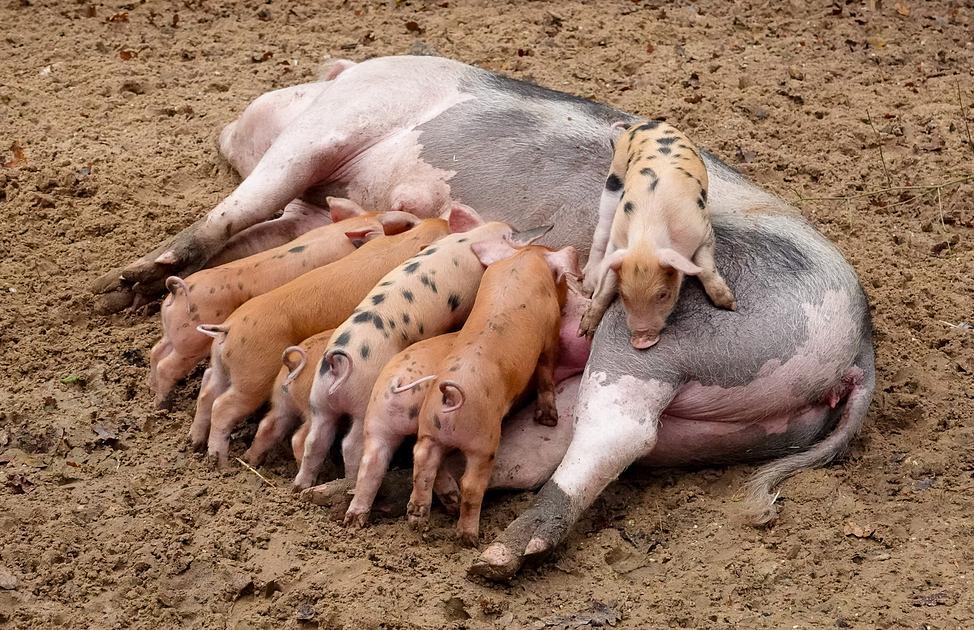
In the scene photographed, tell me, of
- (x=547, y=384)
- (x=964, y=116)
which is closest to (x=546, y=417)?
(x=547, y=384)

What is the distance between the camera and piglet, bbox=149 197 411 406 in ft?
13.9

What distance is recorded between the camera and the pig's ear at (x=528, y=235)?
4328 mm

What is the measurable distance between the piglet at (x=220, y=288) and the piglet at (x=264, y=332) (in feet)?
0.62

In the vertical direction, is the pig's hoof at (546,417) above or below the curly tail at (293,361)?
below

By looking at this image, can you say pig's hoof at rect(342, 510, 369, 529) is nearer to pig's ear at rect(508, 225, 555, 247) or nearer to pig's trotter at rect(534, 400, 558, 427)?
pig's trotter at rect(534, 400, 558, 427)

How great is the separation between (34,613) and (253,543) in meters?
0.62

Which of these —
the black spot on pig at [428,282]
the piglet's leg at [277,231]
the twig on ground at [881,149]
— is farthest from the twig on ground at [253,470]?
the twig on ground at [881,149]

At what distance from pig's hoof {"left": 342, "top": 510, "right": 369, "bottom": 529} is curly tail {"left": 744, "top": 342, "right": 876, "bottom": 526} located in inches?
44.8

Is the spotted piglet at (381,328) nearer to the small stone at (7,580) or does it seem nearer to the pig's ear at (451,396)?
the pig's ear at (451,396)

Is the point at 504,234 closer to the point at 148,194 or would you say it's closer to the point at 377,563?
the point at 377,563

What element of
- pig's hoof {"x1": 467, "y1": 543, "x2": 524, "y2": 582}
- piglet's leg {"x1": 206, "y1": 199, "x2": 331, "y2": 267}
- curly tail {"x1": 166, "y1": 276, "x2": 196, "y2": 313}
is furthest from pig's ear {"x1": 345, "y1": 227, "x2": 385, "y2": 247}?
pig's hoof {"x1": 467, "y1": 543, "x2": 524, "y2": 582}

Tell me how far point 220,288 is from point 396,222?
68 cm

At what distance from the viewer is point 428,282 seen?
4008 mm

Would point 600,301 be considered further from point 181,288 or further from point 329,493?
point 181,288
